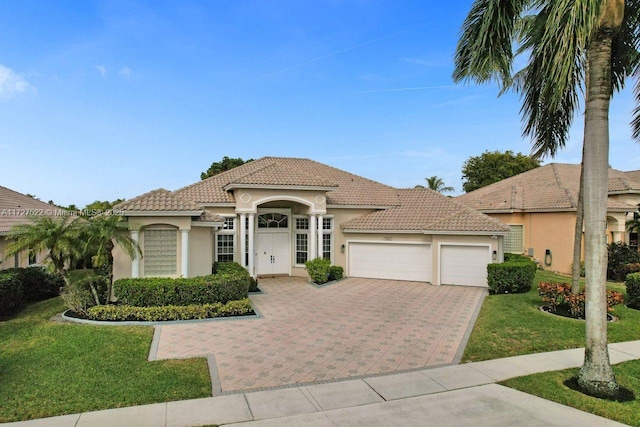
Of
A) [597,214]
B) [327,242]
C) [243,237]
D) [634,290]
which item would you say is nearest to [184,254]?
[243,237]

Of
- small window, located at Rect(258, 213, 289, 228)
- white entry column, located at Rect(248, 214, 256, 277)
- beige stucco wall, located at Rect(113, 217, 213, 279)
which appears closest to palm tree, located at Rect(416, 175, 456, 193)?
small window, located at Rect(258, 213, 289, 228)

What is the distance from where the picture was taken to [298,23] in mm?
14047

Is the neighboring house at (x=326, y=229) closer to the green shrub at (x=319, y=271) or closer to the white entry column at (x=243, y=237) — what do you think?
the white entry column at (x=243, y=237)

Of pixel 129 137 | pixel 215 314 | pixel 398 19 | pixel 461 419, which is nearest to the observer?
pixel 461 419

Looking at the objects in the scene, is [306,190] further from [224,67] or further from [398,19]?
[398,19]

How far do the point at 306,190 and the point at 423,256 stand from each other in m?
6.53

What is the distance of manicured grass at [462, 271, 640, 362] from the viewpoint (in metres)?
8.68

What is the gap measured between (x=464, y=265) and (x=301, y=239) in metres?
8.12

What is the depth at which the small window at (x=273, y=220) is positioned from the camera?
63.4 feet

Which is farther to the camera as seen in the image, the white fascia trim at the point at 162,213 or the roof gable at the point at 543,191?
the roof gable at the point at 543,191

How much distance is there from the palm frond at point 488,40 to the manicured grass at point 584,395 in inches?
231

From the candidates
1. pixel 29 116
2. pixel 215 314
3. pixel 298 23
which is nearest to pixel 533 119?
pixel 298 23

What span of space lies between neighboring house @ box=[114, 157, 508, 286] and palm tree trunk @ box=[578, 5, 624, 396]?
10078 millimetres

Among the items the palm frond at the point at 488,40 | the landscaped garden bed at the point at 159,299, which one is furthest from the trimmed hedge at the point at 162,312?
the palm frond at the point at 488,40
